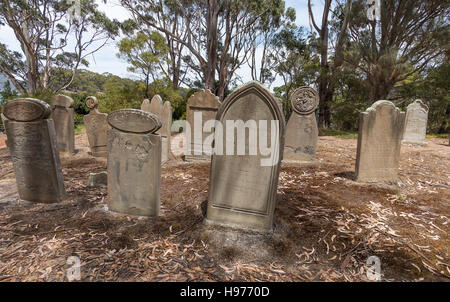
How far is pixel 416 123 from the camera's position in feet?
31.5

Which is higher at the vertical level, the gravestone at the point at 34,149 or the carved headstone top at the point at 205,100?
the carved headstone top at the point at 205,100

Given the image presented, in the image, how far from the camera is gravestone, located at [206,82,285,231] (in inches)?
102

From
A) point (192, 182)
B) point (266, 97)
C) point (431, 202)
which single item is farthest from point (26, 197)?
point (431, 202)

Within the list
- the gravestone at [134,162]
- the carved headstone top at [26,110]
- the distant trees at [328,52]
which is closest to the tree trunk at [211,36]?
the distant trees at [328,52]

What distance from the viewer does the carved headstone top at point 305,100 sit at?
6184 mm

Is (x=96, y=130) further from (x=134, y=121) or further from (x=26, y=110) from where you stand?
(x=134, y=121)

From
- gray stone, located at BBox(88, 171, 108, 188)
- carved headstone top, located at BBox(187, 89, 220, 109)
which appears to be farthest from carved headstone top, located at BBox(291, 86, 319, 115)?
gray stone, located at BBox(88, 171, 108, 188)

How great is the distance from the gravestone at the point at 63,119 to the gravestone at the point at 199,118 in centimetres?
339

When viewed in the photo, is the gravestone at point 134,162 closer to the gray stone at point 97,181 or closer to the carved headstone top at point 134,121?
the carved headstone top at point 134,121

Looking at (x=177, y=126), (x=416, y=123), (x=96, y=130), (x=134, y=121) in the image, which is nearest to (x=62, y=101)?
(x=96, y=130)

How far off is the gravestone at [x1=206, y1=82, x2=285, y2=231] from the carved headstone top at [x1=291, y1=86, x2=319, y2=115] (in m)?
4.01

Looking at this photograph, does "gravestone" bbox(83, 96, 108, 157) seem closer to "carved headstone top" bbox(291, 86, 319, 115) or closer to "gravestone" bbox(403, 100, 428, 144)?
"carved headstone top" bbox(291, 86, 319, 115)

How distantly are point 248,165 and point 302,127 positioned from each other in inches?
168

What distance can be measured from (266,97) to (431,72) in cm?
1654
